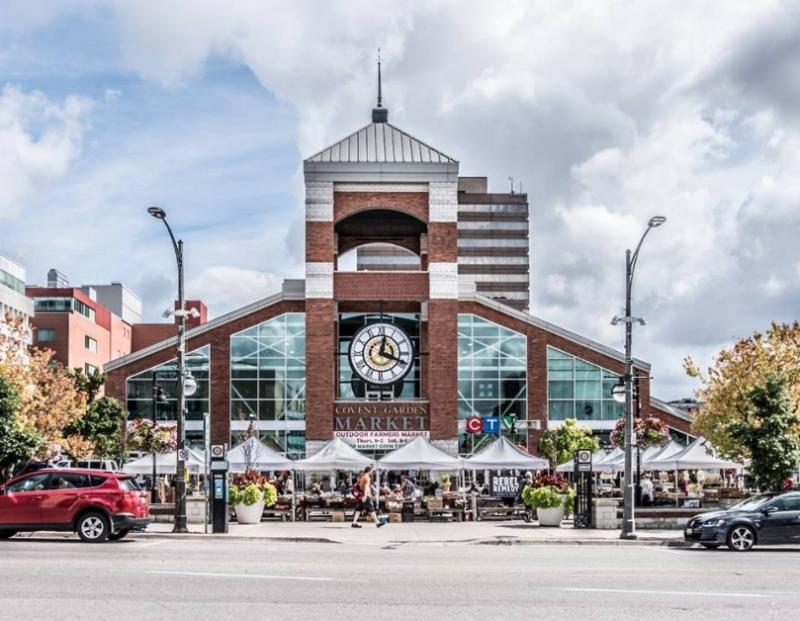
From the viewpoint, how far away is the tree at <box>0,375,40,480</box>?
36094mm

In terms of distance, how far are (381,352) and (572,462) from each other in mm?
12598

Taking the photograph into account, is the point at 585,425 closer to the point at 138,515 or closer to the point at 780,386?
the point at 780,386

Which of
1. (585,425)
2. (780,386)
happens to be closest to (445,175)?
(585,425)

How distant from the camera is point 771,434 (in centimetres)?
3678

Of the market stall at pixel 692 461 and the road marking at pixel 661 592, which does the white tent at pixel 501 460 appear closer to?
the market stall at pixel 692 461

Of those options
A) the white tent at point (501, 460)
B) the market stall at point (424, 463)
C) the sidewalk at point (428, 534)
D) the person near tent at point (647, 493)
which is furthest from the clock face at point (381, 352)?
the sidewalk at point (428, 534)

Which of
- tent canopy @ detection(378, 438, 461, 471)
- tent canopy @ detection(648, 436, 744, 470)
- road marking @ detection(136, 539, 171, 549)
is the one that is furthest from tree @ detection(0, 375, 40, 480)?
tent canopy @ detection(648, 436, 744, 470)

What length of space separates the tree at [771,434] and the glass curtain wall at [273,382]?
27.4m

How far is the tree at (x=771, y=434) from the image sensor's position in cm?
3669

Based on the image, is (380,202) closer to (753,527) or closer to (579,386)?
(579,386)

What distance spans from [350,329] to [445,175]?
8.85m

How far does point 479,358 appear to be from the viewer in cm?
6159

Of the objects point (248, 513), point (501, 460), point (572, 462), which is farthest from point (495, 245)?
point (248, 513)

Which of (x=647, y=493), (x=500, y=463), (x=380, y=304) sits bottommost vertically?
(x=647, y=493)
